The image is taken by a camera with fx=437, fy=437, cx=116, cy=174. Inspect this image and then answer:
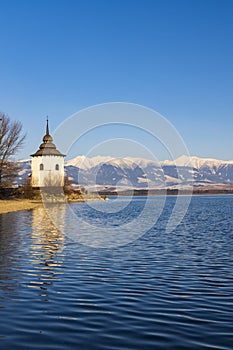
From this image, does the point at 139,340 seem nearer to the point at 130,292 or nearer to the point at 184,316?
the point at 184,316

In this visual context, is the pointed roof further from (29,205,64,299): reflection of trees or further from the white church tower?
(29,205,64,299): reflection of trees

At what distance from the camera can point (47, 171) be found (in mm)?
132625

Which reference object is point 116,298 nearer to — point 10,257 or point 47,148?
point 10,257

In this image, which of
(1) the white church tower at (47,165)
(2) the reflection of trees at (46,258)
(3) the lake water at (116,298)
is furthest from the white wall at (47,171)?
(3) the lake water at (116,298)

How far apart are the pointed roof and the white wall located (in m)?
1.15

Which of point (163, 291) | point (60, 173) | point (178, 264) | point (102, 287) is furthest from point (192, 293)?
point (60, 173)

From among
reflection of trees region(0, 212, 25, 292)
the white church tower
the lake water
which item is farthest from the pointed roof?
the lake water

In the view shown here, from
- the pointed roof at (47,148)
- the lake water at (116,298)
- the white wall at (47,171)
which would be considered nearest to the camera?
the lake water at (116,298)

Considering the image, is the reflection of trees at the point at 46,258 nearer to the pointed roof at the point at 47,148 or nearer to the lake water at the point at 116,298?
the lake water at the point at 116,298

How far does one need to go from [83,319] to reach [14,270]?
25.3ft

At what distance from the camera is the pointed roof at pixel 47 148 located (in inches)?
5330

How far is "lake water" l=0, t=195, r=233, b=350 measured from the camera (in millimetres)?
10195

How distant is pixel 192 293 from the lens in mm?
14672

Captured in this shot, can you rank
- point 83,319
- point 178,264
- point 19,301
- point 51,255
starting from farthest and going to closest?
1. point 51,255
2. point 178,264
3. point 19,301
4. point 83,319
